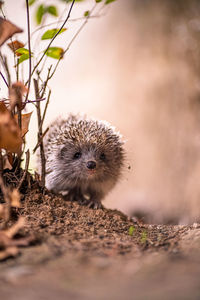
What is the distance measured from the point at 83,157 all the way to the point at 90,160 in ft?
0.80

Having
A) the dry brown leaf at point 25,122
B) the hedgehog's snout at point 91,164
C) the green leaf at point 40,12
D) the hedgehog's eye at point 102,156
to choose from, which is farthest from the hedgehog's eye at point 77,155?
the green leaf at point 40,12

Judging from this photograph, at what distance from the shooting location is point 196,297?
1.47m

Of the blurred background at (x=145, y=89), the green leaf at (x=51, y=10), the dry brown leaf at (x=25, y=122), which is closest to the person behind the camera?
the dry brown leaf at (x=25, y=122)

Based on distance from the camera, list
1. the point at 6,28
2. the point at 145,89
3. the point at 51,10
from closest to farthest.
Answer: the point at 6,28 → the point at 51,10 → the point at 145,89

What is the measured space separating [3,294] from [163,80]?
7.41m

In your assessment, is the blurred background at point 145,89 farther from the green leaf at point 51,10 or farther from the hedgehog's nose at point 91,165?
the green leaf at point 51,10

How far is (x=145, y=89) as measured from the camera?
349 inches

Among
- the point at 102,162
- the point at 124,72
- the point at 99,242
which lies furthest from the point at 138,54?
the point at 99,242

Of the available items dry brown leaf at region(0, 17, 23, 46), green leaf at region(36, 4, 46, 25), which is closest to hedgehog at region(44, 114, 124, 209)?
green leaf at region(36, 4, 46, 25)

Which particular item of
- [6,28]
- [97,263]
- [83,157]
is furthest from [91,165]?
[97,263]

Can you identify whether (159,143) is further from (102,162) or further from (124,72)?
(102,162)

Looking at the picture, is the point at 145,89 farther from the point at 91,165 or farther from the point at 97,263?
the point at 97,263

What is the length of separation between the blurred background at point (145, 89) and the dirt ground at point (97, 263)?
3.62 m

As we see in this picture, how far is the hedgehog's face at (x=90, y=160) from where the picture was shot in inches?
172
